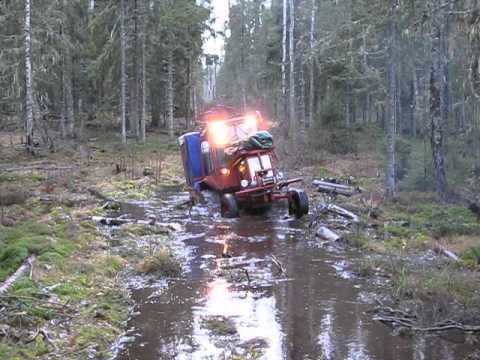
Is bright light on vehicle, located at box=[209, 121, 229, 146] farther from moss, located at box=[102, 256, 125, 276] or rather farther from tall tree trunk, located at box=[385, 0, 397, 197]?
moss, located at box=[102, 256, 125, 276]

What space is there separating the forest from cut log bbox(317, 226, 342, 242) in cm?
6

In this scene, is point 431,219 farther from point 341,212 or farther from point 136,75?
point 136,75

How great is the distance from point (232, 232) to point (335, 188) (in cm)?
575

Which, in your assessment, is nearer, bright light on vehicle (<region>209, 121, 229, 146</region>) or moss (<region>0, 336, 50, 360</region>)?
moss (<region>0, 336, 50, 360</region>)

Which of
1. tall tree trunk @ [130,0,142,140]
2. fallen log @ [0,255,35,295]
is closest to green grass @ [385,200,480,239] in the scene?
fallen log @ [0,255,35,295]

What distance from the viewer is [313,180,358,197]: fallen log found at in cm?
1805

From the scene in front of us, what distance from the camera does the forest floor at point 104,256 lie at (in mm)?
6953

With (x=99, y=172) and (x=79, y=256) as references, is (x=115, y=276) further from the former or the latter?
(x=99, y=172)

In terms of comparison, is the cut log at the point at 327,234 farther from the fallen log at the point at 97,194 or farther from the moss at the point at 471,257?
the fallen log at the point at 97,194

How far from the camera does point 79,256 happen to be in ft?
33.7

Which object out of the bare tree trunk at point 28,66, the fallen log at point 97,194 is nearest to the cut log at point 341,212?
the fallen log at point 97,194

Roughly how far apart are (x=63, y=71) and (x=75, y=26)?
3021 mm

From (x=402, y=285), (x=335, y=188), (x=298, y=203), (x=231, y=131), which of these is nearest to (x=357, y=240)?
(x=298, y=203)

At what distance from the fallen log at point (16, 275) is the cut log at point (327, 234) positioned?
249 inches
